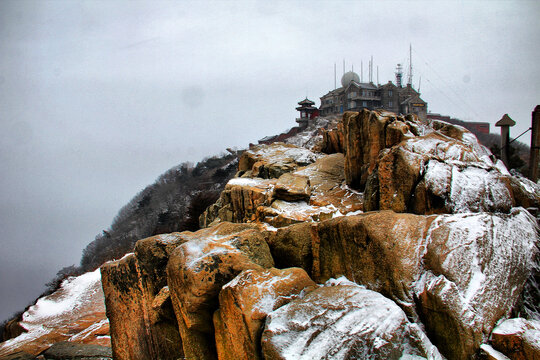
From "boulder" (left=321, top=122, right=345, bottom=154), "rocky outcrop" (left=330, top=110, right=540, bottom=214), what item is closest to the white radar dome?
"boulder" (left=321, top=122, right=345, bottom=154)

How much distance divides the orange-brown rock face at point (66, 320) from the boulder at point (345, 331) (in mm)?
12902

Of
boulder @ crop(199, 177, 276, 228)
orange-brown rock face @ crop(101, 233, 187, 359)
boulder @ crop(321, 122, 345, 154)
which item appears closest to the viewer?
orange-brown rock face @ crop(101, 233, 187, 359)

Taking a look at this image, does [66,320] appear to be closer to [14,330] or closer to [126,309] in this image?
[14,330]

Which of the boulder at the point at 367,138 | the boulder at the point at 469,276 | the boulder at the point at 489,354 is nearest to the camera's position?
the boulder at the point at 489,354

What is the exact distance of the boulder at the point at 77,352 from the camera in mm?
12666

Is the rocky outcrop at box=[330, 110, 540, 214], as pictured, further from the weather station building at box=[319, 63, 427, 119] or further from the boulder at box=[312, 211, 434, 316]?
the weather station building at box=[319, 63, 427, 119]

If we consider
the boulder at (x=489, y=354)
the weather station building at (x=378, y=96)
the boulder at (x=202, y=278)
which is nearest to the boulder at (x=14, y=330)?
the boulder at (x=202, y=278)

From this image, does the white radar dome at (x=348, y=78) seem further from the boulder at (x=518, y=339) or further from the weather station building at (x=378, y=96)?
the boulder at (x=518, y=339)

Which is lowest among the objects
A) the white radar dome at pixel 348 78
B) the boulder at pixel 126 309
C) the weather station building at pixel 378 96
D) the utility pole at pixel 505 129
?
the boulder at pixel 126 309

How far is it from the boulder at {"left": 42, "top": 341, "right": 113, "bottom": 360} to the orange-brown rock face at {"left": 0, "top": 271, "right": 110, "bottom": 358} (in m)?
0.99

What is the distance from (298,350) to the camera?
197 inches

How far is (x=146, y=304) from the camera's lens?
906cm

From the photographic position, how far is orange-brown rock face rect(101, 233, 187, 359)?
8.66 m

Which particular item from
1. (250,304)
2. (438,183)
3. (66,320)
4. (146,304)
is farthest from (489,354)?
(66,320)
